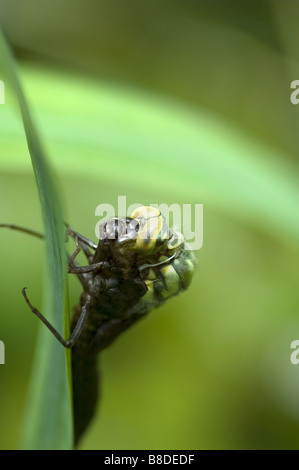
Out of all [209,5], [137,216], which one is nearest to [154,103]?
[137,216]

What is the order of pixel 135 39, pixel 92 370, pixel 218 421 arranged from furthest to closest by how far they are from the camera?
A: pixel 135 39 → pixel 218 421 → pixel 92 370

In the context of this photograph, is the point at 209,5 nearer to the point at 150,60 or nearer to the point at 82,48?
the point at 150,60

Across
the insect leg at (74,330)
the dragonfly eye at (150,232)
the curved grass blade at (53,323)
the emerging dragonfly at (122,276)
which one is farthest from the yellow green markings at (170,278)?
the curved grass blade at (53,323)

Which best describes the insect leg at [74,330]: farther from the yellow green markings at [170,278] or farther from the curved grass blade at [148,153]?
the curved grass blade at [148,153]

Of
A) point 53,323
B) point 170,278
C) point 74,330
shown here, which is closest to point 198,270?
point 170,278

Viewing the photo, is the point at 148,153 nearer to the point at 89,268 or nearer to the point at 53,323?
the point at 89,268
